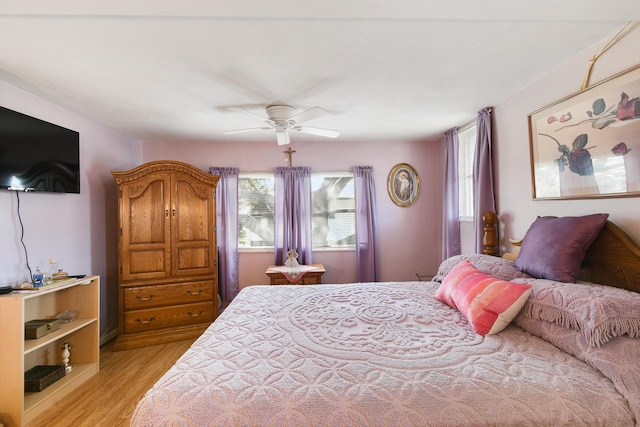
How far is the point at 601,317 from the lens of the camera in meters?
1.09

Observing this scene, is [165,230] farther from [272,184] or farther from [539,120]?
[539,120]

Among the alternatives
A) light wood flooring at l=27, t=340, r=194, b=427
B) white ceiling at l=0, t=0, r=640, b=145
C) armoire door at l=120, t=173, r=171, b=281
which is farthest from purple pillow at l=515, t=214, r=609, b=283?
armoire door at l=120, t=173, r=171, b=281

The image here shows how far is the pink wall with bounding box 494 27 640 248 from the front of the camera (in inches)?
60.2

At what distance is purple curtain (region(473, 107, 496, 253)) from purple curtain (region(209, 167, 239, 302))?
2.91m

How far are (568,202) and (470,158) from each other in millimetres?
1419

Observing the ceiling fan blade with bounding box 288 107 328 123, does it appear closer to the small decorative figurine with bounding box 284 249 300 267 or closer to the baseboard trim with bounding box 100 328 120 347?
the small decorative figurine with bounding box 284 249 300 267

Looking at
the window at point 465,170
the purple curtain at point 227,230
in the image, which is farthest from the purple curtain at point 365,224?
the purple curtain at point 227,230

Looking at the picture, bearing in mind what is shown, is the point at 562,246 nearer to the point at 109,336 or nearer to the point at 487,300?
the point at 487,300

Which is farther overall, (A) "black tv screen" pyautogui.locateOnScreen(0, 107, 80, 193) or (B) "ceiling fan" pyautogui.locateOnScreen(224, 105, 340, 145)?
(B) "ceiling fan" pyautogui.locateOnScreen(224, 105, 340, 145)

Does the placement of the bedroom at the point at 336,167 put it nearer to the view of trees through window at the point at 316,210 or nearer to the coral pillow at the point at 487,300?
the view of trees through window at the point at 316,210

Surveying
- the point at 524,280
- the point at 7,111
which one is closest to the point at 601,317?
the point at 524,280

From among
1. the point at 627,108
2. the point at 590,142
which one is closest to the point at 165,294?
the point at 590,142

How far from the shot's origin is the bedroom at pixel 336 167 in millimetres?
1901

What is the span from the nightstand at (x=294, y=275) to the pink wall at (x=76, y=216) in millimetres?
1861
